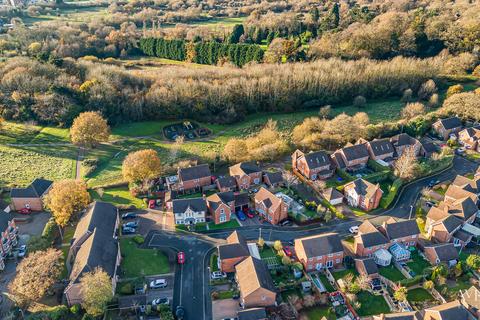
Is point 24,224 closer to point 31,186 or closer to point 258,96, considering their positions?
point 31,186

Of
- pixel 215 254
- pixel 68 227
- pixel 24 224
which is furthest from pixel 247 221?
pixel 24 224

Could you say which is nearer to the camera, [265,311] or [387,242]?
[265,311]

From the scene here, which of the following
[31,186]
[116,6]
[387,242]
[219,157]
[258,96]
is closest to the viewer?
[387,242]

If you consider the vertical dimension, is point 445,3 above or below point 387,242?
above

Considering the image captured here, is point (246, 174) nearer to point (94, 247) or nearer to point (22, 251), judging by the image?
point (94, 247)

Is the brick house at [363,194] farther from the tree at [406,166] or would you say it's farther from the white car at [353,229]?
the tree at [406,166]

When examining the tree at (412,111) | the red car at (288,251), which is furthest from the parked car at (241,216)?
the tree at (412,111)

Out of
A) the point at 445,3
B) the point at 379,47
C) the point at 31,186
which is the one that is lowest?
the point at 31,186
